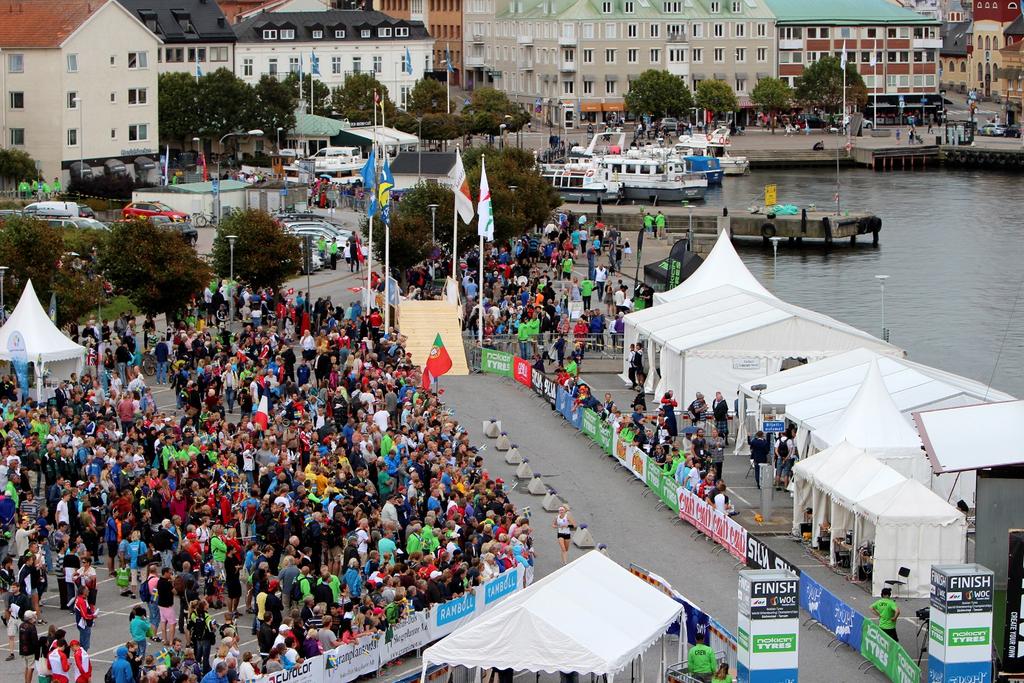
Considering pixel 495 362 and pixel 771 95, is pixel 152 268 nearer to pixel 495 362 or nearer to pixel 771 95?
pixel 495 362

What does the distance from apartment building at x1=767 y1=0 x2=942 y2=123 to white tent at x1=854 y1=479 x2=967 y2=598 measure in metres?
121

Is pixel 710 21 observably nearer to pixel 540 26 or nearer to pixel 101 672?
pixel 540 26

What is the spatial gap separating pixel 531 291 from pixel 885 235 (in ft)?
146

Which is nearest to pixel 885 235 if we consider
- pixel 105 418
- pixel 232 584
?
pixel 105 418

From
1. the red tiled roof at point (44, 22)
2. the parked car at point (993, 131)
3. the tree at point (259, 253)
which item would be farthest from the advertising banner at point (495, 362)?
the parked car at point (993, 131)

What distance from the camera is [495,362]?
46.4 metres

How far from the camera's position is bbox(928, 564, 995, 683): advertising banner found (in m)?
23.1

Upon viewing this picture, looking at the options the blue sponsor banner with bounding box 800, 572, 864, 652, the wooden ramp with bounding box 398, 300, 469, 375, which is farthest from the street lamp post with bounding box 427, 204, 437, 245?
the blue sponsor banner with bounding box 800, 572, 864, 652

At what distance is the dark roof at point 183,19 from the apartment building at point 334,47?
6753 mm

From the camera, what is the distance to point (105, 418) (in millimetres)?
35219

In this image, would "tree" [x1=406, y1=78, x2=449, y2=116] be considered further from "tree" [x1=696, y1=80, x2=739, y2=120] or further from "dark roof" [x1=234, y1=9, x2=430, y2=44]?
"tree" [x1=696, y1=80, x2=739, y2=120]

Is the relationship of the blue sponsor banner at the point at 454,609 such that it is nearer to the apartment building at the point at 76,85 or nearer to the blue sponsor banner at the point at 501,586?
the blue sponsor banner at the point at 501,586

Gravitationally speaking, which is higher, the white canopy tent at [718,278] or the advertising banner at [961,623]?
the white canopy tent at [718,278]

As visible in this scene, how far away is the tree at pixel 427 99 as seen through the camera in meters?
120
